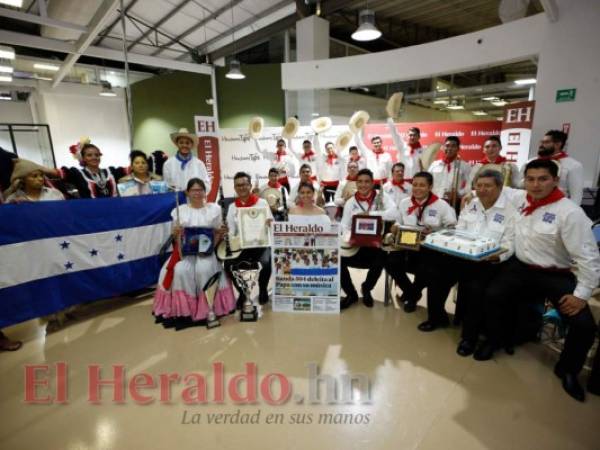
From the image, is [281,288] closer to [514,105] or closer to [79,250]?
[79,250]

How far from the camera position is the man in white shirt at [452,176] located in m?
3.86

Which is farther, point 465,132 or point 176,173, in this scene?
point 465,132

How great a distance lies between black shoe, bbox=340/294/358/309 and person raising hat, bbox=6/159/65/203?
2858 mm

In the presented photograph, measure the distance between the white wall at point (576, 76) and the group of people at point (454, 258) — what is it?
119cm

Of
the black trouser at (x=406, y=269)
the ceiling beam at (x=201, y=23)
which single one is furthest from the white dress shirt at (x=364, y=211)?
the ceiling beam at (x=201, y=23)

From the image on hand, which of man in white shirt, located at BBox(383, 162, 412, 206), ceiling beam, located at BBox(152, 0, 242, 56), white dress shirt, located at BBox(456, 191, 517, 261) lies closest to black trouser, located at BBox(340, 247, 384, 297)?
white dress shirt, located at BBox(456, 191, 517, 261)

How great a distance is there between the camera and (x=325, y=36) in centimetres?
704

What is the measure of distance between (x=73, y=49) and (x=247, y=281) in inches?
263

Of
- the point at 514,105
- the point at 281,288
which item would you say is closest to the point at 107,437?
the point at 281,288

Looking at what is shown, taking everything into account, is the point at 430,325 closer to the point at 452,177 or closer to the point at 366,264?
the point at 366,264

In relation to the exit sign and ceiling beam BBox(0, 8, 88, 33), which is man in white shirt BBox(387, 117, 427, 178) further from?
ceiling beam BBox(0, 8, 88, 33)

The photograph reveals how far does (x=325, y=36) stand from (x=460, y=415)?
7.41m

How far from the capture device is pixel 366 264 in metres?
3.23

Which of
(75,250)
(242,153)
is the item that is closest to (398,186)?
(75,250)
